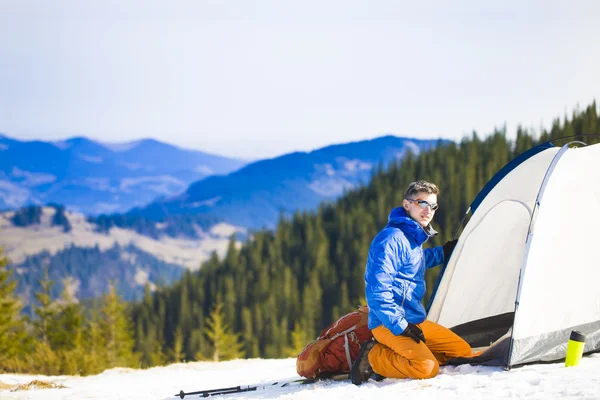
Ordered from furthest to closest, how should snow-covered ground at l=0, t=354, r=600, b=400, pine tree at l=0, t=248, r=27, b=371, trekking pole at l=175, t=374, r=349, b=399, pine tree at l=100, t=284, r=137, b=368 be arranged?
pine tree at l=100, t=284, r=137, b=368
pine tree at l=0, t=248, r=27, b=371
trekking pole at l=175, t=374, r=349, b=399
snow-covered ground at l=0, t=354, r=600, b=400

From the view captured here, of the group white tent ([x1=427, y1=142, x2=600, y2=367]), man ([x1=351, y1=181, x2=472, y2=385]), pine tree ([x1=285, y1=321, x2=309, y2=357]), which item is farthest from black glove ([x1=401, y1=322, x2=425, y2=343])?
pine tree ([x1=285, y1=321, x2=309, y2=357])

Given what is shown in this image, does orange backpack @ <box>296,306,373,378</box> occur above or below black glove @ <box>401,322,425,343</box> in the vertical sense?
below

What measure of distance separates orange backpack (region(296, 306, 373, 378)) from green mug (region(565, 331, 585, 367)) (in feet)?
7.28

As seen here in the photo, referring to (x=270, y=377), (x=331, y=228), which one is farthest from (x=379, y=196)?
(x=270, y=377)

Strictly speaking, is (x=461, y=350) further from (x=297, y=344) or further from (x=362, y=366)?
(x=297, y=344)

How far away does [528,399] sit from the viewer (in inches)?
233

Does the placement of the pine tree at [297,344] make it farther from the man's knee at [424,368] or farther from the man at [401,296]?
the man's knee at [424,368]

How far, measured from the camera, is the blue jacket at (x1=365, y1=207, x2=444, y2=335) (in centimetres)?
684

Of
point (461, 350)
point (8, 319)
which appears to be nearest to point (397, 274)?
point (461, 350)

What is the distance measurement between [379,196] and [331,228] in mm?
11601

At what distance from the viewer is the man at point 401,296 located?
22.5 ft

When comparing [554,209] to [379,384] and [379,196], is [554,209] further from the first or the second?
[379,196]

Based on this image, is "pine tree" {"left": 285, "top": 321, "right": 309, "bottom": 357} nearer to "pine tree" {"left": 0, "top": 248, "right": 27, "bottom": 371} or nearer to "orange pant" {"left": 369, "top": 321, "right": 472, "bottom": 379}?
"pine tree" {"left": 0, "top": 248, "right": 27, "bottom": 371}

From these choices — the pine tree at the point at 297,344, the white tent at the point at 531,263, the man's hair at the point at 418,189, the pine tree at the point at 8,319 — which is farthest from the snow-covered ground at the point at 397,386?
the pine tree at the point at 297,344
